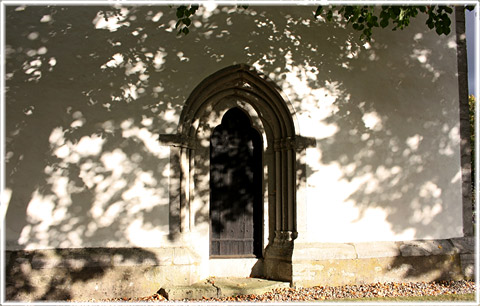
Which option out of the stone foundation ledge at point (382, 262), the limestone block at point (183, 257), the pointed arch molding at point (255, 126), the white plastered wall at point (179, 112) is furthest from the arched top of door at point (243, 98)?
the stone foundation ledge at point (382, 262)

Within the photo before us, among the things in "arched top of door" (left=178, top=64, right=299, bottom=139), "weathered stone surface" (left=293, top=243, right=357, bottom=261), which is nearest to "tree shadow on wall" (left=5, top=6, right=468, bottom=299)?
"arched top of door" (left=178, top=64, right=299, bottom=139)

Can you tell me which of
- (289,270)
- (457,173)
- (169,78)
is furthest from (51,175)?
(457,173)

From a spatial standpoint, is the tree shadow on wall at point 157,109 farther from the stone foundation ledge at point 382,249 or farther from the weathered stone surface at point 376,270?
the weathered stone surface at point 376,270

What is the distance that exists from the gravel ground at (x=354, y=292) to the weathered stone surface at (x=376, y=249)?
0.45 m

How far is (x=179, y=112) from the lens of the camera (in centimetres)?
637

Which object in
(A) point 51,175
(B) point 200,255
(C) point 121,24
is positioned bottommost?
(B) point 200,255

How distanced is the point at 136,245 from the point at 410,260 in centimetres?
424

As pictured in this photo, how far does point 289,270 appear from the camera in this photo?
20.8ft

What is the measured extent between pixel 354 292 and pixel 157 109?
3.92 m

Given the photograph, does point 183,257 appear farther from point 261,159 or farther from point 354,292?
point 354,292

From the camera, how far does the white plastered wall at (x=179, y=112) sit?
608 cm

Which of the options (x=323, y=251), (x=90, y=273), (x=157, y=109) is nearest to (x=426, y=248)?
(x=323, y=251)

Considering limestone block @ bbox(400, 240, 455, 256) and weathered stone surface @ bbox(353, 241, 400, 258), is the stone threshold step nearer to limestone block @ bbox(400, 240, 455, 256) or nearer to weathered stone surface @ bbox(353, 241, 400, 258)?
weathered stone surface @ bbox(353, 241, 400, 258)

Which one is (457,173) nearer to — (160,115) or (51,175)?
(160,115)
